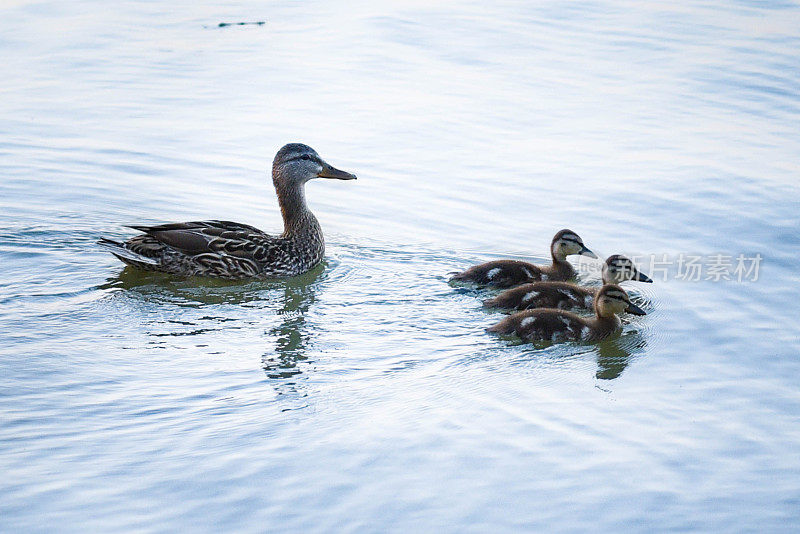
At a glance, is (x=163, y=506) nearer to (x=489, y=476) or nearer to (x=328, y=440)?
(x=328, y=440)

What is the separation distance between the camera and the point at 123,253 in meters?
7.09

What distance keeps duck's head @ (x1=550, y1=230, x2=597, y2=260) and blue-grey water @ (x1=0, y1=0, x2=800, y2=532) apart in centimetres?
37

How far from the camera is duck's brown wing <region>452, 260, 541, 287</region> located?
698cm

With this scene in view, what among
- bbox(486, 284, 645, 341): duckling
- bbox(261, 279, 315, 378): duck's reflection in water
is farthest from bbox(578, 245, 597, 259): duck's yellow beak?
bbox(261, 279, 315, 378): duck's reflection in water

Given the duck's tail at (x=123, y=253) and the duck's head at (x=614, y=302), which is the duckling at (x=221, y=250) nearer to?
the duck's tail at (x=123, y=253)

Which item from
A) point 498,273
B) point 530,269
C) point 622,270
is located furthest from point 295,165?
point 622,270

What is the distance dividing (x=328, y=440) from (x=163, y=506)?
0.83 meters

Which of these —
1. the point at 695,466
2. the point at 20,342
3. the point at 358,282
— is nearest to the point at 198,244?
the point at 358,282

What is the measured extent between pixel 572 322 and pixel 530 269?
0.88 meters

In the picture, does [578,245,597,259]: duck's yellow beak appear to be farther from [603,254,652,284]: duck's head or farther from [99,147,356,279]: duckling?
[99,147,356,279]: duckling

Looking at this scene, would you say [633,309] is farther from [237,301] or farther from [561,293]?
[237,301]

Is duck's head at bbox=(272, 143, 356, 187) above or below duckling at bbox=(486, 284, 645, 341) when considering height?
above

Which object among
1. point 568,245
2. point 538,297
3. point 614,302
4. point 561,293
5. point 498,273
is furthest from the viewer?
point 568,245

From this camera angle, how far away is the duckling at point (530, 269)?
6992 mm
